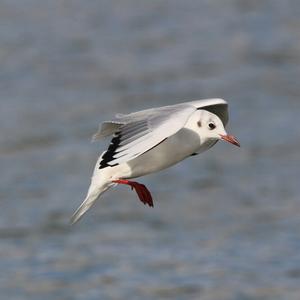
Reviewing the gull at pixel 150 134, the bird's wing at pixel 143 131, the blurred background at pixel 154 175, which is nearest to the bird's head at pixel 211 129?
the gull at pixel 150 134

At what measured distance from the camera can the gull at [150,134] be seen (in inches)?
290

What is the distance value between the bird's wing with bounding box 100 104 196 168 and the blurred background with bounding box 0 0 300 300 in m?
8.43

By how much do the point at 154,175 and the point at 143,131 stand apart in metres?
13.3

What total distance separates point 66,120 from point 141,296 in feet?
23.6

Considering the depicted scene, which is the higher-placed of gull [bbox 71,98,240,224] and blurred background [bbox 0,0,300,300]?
blurred background [bbox 0,0,300,300]

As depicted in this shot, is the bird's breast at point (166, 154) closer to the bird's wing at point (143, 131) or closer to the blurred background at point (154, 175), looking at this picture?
the bird's wing at point (143, 131)

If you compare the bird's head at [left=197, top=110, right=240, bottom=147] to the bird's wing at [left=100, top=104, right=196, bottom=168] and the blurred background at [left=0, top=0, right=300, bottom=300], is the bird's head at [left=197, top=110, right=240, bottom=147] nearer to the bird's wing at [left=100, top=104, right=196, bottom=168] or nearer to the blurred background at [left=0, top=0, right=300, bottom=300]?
the bird's wing at [left=100, top=104, right=196, bottom=168]

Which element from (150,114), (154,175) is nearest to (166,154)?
(150,114)

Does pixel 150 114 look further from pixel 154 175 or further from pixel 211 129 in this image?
pixel 154 175

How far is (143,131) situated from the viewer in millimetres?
7340

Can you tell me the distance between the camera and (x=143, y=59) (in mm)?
25656

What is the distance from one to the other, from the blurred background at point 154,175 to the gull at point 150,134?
791 cm

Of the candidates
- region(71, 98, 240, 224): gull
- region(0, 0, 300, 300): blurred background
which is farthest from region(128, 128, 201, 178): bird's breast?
region(0, 0, 300, 300): blurred background

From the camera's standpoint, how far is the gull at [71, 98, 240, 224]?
7371 millimetres
